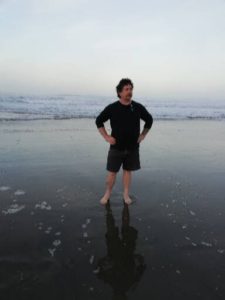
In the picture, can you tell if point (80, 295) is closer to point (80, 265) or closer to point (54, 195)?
point (80, 265)

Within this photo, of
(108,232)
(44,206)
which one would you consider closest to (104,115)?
(44,206)

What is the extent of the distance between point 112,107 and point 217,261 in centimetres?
276

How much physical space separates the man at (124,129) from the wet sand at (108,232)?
58 cm

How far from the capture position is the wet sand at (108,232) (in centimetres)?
356

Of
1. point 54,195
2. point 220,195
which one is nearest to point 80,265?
point 54,195

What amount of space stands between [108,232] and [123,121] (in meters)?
1.77

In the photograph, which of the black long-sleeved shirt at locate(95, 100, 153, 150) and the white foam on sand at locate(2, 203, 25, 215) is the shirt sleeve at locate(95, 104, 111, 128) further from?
the white foam on sand at locate(2, 203, 25, 215)

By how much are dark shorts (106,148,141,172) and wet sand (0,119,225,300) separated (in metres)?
0.58

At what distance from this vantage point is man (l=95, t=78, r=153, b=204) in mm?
5668

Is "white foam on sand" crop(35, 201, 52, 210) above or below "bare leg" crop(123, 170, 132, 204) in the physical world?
below

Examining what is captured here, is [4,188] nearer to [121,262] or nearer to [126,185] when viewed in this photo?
[126,185]

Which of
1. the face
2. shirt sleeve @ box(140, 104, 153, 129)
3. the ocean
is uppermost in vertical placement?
the face

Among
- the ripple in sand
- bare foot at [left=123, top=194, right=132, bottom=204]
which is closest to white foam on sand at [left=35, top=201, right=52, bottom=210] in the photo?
the ripple in sand

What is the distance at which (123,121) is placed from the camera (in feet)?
18.7
